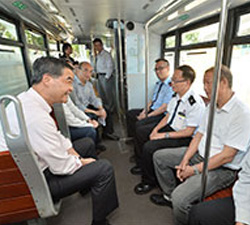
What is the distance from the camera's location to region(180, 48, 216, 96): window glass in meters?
2.32

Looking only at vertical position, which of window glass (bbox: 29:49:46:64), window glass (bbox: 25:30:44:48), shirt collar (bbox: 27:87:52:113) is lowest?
shirt collar (bbox: 27:87:52:113)

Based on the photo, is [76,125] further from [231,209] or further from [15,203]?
[231,209]

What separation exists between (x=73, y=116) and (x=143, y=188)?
123cm

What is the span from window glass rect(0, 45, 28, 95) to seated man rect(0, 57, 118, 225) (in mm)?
1336

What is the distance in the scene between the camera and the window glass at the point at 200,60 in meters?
2.32

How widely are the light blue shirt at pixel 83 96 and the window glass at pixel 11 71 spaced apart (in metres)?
0.87

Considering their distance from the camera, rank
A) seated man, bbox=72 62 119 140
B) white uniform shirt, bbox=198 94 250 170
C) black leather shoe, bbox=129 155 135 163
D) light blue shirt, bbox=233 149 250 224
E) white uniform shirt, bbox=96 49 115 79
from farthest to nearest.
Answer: white uniform shirt, bbox=96 49 115 79, seated man, bbox=72 62 119 140, black leather shoe, bbox=129 155 135 163, white uniform shirt, bbox=198 94 250 170, light blue shirt, bbox=233 149 250 224

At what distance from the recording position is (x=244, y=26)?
5.75 feet

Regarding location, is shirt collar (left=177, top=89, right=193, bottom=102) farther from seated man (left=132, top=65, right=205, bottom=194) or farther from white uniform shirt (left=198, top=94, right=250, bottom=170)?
white uniform shirt (left=198, top=94, right=250, bottom=170)

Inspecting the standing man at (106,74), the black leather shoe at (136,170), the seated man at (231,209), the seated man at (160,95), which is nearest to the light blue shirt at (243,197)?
the seated man at (231,209)

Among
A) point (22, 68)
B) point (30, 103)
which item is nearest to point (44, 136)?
point (30, 103)

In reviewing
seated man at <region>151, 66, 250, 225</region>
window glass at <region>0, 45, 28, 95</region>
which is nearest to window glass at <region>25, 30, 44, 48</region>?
window glass at <region>0, 45, 28, 95</region>

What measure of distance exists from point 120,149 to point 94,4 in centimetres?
212

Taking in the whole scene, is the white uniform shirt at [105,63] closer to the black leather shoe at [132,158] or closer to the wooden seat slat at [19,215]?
the black leather shoe at [132,158]
